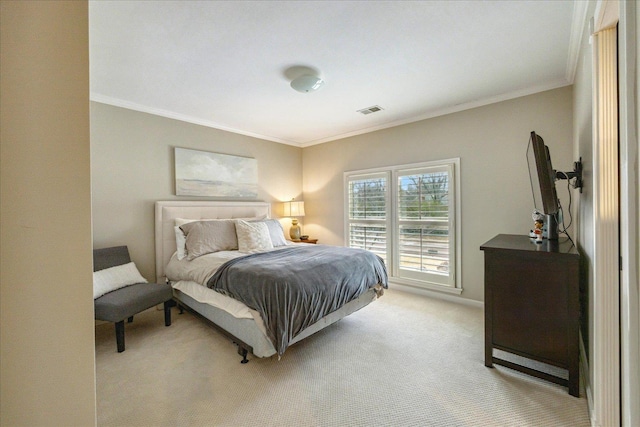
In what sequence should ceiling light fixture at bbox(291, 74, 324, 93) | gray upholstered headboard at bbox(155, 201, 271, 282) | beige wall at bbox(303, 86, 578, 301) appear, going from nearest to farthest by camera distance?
ceiling light fixture at bbox(291, 74, 324, 93) < beige wall at bbox(303, 86, 578, 301) < gray upholstered headboard at bbox(155, 201, 271, 282)

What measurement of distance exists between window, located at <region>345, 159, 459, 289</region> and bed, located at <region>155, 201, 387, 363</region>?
99 centimetres

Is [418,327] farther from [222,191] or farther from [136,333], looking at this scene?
[222,191]

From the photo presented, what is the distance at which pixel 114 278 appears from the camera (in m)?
2.62

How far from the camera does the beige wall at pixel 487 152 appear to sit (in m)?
2.78

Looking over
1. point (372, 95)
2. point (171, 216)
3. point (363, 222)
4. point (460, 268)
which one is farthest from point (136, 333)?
point (460, 268)

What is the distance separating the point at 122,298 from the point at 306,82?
250 centimetres

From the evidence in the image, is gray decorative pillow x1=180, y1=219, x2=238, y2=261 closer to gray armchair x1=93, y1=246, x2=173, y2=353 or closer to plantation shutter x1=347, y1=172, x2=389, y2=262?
gray armchair x1=93, y1=246, x2=173, y2=353

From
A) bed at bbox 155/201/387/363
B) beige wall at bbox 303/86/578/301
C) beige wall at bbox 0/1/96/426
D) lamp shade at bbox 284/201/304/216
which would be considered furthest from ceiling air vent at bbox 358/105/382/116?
beige wall at bbox 0/1/96/426

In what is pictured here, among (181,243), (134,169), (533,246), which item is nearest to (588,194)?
(533,246)

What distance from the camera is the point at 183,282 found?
286 centimetres

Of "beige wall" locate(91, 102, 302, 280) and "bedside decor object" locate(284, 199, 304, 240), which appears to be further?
"bedside decor object" locate(284, 199, 304, 240)

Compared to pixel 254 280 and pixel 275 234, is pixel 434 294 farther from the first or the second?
pixel 254 280

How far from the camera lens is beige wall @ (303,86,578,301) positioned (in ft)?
9.11

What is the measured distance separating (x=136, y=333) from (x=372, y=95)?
11.3ft
